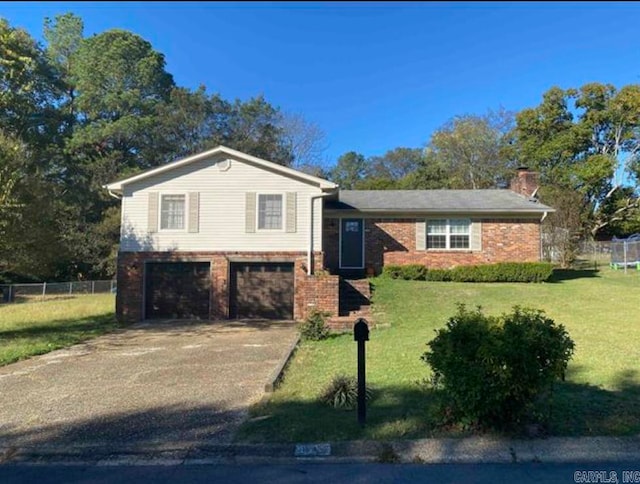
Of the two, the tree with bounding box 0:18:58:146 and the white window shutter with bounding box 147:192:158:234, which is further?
the tree with bounding box 0:18:58:146

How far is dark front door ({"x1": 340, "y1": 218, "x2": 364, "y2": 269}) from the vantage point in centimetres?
1898

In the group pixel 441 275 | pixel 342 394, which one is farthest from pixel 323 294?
pixel 342 394

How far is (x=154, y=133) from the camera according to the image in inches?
1443

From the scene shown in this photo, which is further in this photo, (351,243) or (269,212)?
(351,243)

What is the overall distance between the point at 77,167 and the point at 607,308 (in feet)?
114

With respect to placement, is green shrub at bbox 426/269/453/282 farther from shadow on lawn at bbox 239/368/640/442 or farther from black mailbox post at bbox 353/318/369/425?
black mailbox post at bbox 353/318/369/425

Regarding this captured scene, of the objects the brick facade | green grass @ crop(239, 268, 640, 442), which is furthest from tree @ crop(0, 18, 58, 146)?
green grass @ crop(239, 268, 640, 442)

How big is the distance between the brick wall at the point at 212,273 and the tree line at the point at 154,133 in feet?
53.2

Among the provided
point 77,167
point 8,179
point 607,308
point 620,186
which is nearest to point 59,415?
point 8,179

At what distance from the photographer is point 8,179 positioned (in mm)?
12898

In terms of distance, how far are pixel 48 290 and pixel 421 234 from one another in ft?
66.7

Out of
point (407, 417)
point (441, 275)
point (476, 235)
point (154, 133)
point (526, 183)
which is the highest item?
point (154, 133)

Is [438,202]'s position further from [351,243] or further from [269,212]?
[269,212]

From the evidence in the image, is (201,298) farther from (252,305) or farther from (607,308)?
(607,308)
